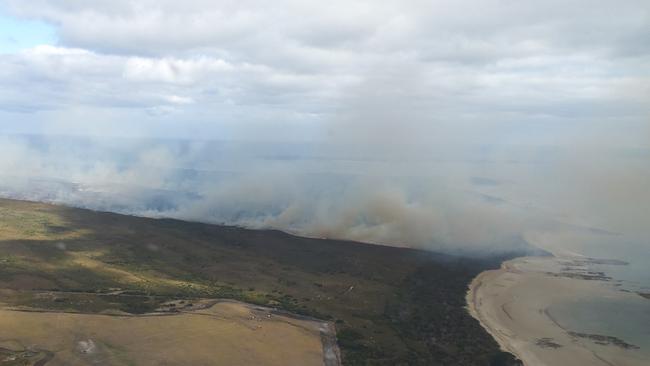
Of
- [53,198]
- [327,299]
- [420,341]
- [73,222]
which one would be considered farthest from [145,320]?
[53,198]

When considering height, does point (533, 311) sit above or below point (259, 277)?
below

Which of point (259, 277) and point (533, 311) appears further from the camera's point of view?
point (259, 277)

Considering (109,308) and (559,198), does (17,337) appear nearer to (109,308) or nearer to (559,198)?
(109,308)

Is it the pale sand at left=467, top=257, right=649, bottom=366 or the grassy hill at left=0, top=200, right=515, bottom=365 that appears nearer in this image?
the pale sand at left=467, top=257, right=649, bottom=366

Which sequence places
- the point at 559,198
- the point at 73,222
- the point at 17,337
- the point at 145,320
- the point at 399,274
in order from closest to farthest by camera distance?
the point at 17,337, the point at 145,320, the point at 399,274, the point at 73,222, the point at 559,198
